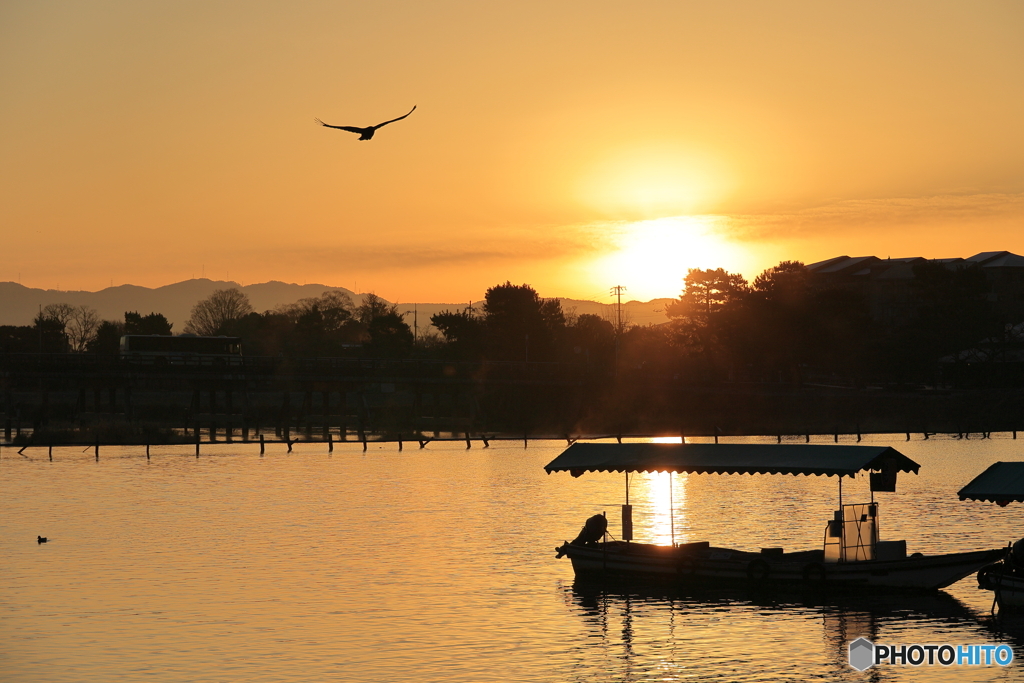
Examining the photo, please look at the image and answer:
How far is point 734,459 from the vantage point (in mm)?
43406

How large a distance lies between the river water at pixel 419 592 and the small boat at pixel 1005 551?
85 centimetres

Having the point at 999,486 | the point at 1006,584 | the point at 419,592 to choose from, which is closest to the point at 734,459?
the point at 999,486

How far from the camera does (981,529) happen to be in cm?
5966

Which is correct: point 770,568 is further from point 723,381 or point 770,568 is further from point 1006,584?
point 723,381

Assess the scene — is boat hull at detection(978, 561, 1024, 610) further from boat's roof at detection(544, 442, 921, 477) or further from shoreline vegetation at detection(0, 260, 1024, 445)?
shoreline vegetation at detection(0, 260, 1024, 445)

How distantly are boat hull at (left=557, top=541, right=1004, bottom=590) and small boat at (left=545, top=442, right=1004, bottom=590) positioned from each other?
1.4 inches

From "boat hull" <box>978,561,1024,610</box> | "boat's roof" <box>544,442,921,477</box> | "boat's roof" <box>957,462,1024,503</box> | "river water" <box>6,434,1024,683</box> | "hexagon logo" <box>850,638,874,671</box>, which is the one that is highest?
"boat's roof" <box>544,442,921,477</box>

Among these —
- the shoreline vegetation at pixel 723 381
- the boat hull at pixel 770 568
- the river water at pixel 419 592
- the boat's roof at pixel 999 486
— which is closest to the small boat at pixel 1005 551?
the boat's roof at pixel 999 486

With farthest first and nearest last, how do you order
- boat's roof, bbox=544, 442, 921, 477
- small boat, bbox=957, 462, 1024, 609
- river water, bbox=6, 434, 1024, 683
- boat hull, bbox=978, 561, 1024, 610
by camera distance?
boat's roof, bbox=544, 442, 921, 477 → boat hull, bbox=978, 561, 1024, 610 → small boat, bbox=957, 462, 1024, 609 → river water, bbox=6, 434, 1024, 683

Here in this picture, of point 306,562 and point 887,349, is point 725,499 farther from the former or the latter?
point 887,349

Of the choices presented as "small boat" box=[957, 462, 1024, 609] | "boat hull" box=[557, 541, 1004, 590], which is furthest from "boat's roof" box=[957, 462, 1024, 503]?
"boat hull" box=[557, 541, 1004, 590]

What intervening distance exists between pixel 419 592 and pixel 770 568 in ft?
44.3

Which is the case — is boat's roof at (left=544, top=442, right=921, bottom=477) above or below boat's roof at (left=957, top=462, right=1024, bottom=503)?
above

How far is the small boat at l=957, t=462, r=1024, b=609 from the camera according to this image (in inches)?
1403
